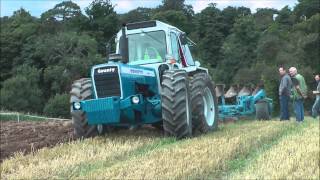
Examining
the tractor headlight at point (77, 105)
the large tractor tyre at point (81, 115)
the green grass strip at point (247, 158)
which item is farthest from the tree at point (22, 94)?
the green grass strip at point (247, 158)

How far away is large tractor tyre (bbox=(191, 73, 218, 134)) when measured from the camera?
37.7 ft

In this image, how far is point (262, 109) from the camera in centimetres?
1895

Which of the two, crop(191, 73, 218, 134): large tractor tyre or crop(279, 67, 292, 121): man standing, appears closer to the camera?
crop(191, 73, 218, 134): large tractor tyre

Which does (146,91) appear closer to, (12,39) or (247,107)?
(247,107)

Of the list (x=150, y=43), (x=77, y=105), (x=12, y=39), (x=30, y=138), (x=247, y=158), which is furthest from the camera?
(x=12, y=39)

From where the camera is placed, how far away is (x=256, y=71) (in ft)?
149

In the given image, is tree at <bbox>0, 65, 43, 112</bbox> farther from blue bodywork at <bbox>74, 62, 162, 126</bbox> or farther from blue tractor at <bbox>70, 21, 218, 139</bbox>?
blue bodywork at <bbox>74, 62, 162, 126</bbox>

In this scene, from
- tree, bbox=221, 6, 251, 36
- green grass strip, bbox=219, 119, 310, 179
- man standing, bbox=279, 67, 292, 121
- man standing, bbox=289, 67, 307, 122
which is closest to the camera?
green grass strip, bbox=219, 119, 310, 179

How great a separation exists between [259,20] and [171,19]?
3440 millimetres

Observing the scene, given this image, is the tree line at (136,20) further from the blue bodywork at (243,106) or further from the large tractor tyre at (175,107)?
the large tractor tyre at (175,107)

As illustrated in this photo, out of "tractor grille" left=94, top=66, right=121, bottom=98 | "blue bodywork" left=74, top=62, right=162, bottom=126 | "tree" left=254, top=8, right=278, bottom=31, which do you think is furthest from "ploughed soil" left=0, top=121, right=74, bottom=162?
"tree" left=254, top=8, right=278, bottom=31

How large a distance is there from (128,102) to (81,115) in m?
1.16

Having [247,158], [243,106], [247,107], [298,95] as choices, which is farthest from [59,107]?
[247,158]

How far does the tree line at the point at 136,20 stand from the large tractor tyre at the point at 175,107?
8967 millimetres
